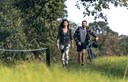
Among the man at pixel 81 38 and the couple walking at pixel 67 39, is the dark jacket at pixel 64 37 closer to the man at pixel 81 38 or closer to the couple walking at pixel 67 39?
the couple walking at pixel 67 39

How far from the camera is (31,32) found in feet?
125

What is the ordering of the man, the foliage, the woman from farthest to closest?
the foliage, the man, the woman

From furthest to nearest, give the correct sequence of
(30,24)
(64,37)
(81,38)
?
(30,24), (81,38), (64,37)

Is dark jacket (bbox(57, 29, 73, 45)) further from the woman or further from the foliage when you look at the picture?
the foliage

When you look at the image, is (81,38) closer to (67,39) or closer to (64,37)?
(67,39)

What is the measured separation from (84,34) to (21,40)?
2352cm

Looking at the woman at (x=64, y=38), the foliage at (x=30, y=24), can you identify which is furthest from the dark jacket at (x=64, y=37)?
the foliage at (x=30, y=24)

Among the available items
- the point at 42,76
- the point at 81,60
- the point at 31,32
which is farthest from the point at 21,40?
the point at 42,76

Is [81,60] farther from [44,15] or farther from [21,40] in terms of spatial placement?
[21,40]

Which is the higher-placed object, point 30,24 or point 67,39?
point 30,24

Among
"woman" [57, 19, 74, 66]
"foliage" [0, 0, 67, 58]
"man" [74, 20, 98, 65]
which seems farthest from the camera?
"foliage" [0, 0, 67, 58]

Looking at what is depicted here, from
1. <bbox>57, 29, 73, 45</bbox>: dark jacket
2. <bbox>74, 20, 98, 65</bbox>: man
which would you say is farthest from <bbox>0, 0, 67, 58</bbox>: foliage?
<bbox>57, 29, 73, 45</bbox>: dark jacket

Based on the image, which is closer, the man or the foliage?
the man

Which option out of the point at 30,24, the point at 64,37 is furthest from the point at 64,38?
the point at 30,24
